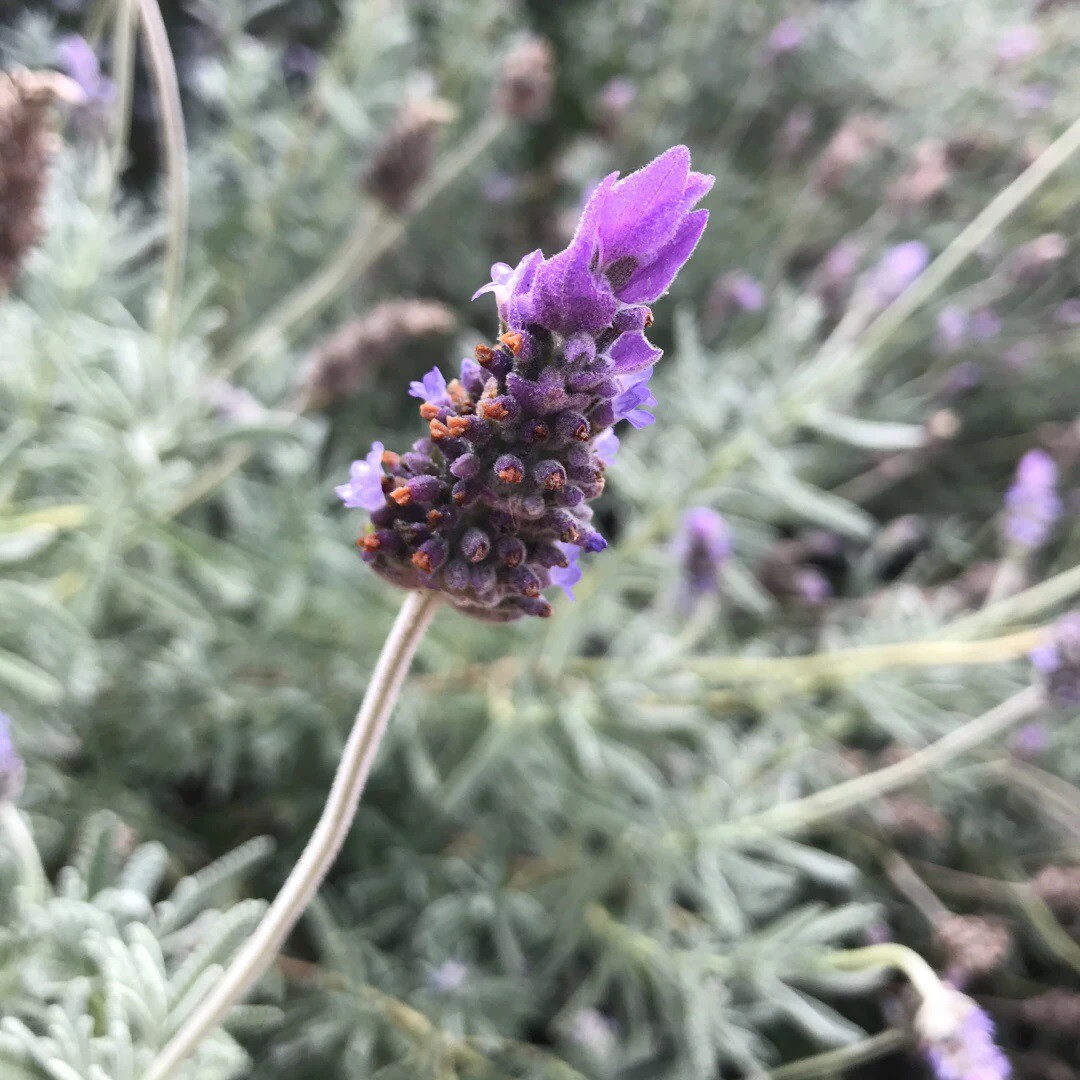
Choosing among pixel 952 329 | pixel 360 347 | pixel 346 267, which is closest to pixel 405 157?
pixel 346 267

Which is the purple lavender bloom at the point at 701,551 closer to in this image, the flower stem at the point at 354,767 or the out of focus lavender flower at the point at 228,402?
the out of focus lavender flower at the point at 228,402

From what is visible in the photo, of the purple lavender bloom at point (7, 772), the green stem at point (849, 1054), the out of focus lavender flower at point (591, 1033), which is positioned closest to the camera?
the purple lavender bloom at point (7, 772)

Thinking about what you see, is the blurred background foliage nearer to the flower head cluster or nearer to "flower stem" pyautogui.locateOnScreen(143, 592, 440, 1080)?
"flower stem" pyautogui.locateOnScreen(143, 592, 440, 1080)

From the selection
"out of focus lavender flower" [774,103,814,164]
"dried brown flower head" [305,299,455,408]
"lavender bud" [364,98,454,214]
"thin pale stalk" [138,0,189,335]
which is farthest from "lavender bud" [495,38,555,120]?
"out of focus lavender flower" [774,103,814,164]

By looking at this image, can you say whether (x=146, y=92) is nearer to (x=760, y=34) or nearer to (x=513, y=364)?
(x=760, y=34)

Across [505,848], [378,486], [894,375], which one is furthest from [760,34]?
[378,486]

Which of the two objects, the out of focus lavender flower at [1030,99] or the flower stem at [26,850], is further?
the out of focus lavender flower at [1030,99]

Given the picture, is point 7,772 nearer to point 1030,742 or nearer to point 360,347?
point 360,347

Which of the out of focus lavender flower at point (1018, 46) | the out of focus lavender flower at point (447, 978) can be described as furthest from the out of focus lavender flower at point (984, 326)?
the out of focus lavender flower at point (447, 978)
